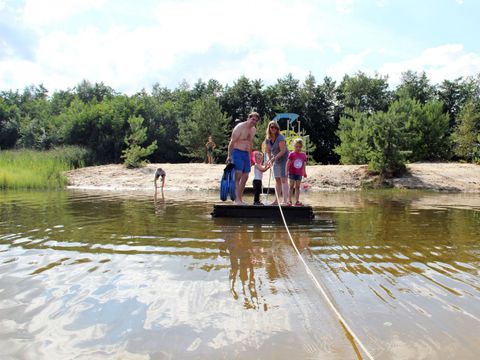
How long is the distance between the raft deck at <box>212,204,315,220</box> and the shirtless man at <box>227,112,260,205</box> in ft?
1.00

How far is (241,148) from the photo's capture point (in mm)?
8648

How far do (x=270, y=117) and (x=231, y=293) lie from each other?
149 ft

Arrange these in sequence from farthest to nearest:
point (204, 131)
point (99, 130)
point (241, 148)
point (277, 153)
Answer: point (204, 131) → point (99, 130) → point (277, 153) → point (241, 148)

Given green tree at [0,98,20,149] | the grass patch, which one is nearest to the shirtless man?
the grass patch

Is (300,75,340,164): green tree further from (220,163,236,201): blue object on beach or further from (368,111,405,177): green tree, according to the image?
(220,163,236,201): blue object on beach

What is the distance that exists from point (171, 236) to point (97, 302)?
2990mm

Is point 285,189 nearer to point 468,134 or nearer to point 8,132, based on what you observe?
point 468,134

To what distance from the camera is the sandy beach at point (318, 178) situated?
19438mm

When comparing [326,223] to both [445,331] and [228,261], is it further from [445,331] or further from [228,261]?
[445,331]

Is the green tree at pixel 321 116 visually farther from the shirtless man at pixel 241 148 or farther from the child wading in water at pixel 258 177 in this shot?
the shirtless man at pixel 241 148

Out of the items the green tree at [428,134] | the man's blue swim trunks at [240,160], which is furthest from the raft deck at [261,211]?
the green tree at [428,134]

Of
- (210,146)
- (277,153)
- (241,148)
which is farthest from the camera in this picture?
(210,146)

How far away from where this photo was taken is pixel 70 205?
11.2m

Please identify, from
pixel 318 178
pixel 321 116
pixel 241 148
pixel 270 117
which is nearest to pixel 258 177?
pixel 241 148
